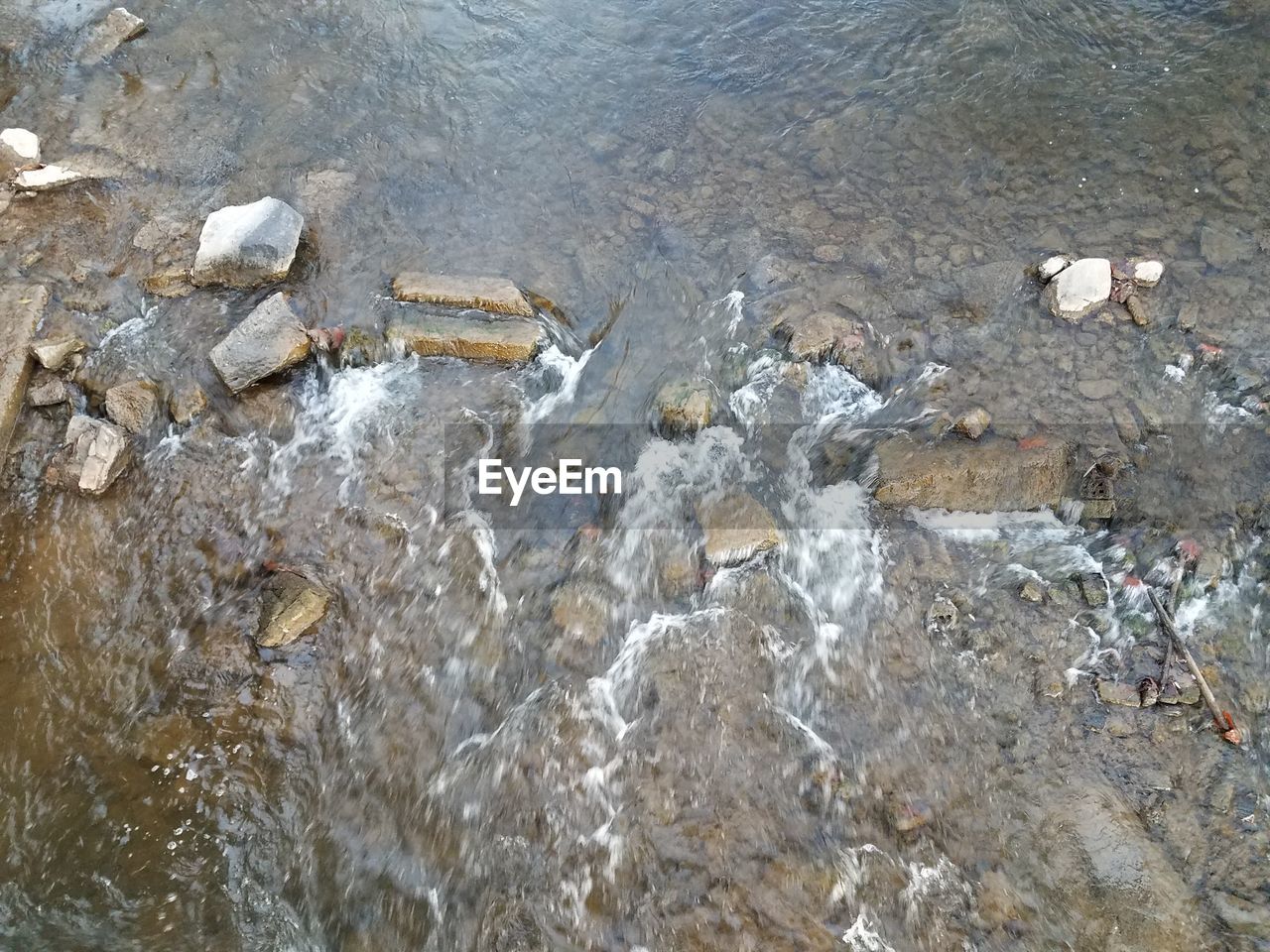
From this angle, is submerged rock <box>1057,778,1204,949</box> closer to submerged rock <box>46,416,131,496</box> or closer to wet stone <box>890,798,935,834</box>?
wet stone <box>890,798,935,834</box>

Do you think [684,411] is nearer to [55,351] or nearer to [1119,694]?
[1119,694]

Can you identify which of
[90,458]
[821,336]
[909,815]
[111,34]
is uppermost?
[111,34]

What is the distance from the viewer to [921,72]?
7.21 meters

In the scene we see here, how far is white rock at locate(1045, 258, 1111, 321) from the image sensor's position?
217 inches

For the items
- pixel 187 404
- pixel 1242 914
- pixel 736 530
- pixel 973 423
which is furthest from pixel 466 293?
pixel 1242 914

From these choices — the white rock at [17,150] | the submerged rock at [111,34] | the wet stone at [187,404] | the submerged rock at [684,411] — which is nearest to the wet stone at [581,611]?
the submerged rock at [684,411]

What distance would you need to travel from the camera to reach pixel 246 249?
18.8 ft

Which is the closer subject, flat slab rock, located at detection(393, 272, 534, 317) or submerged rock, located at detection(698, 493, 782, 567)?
submerged rock, located at detection(698, 493, 782, 567)

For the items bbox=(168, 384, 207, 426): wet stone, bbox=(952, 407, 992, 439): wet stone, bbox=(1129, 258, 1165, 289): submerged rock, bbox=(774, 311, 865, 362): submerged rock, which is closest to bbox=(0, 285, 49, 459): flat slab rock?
bbox=(168, 384, 207, 426): wet stone

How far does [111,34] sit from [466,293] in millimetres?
5276

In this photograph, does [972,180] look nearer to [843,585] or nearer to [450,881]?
[843,585]

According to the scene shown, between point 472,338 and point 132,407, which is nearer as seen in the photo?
point 132,407

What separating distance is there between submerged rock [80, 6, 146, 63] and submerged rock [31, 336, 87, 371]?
3917 mm

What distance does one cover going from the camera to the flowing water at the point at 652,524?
3658 millimetres
